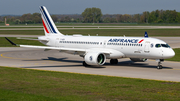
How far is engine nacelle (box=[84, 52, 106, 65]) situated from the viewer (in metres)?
37.0

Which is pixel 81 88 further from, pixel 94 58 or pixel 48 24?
pixel 48 24

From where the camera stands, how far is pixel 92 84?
1032 inches

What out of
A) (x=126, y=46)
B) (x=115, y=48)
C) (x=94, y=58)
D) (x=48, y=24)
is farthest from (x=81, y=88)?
(x=48, y=24)

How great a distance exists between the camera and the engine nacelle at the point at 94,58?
121 ft

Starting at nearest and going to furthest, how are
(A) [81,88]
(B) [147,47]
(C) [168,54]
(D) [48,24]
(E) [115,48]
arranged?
1. (A) [81,88]
2. (C) [168,54]
3. (B) [147,47]
4. (E) [115,48]
5. (D) [48,24]

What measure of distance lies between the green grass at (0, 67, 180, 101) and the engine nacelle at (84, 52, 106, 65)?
5.80m

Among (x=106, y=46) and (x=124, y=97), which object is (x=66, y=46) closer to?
Result: (x=106, y=46)

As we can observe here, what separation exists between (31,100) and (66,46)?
25043 millimetres

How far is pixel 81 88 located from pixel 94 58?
42.5 feet

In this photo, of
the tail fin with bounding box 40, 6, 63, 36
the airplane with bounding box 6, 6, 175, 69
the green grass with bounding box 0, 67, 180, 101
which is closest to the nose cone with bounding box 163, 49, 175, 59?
the airplane with bounding box 6, 6, 175, 69

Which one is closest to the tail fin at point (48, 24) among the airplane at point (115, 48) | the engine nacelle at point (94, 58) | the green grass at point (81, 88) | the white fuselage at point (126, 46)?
the airplane at point (115, 48)

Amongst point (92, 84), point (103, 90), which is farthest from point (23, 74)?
point (103, 90)

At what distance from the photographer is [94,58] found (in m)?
37.0

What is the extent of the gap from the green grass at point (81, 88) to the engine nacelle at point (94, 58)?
5.80m
